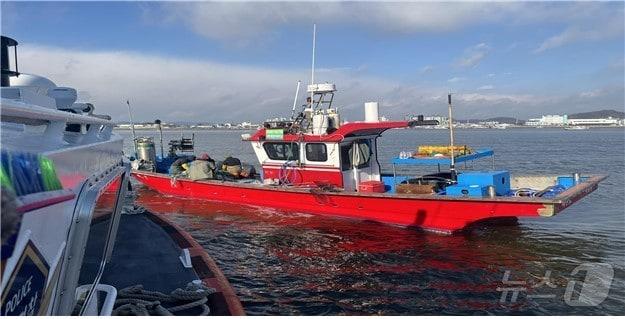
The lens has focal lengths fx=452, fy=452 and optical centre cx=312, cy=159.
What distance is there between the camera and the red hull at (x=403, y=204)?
1068 cm

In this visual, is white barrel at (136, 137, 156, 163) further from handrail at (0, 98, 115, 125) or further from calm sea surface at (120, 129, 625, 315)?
handrail at (0, 98, 115, 125)

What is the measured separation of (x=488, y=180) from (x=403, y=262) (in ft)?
11.6

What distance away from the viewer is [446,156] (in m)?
13.6

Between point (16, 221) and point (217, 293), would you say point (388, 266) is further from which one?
point (16, 221)

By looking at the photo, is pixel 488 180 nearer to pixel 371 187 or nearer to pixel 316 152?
pixel 371 187

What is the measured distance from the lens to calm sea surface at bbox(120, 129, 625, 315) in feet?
25.2

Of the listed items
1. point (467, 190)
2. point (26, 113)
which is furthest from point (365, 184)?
point (26, 113)

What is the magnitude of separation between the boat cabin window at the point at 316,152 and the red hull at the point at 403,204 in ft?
4.23

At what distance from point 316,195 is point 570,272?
6.95m

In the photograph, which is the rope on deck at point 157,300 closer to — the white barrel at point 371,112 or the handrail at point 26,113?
the handrail at point 26,113

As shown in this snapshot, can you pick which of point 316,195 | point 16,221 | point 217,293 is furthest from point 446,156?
point 16,221

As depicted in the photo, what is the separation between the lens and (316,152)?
1462 cm

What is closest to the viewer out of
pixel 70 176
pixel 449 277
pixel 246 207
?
pixel 70 176

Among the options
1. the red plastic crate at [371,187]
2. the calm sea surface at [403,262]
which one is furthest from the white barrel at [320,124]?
the calm sea surface at [403,262]
